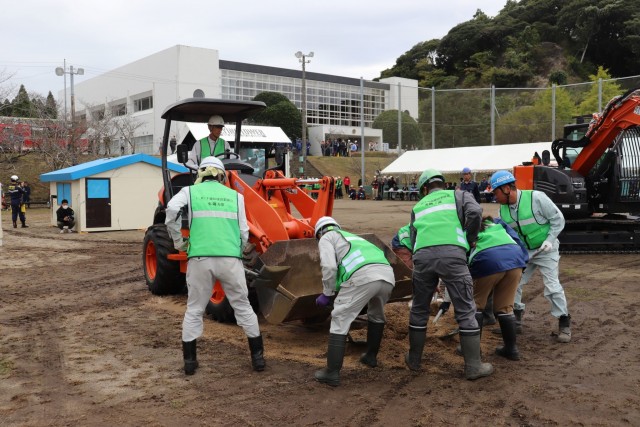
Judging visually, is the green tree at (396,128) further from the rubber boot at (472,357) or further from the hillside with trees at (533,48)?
the rubber boot at (472,357)

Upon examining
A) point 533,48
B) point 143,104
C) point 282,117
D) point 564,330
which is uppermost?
point 533,48

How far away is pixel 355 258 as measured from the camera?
4.90m

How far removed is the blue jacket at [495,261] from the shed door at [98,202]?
47.4 ft

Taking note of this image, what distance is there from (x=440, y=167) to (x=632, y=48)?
40549 mm

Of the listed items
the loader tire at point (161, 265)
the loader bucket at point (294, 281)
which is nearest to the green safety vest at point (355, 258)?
the loader bucket at point (294, 281)

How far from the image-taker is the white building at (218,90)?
147 feet

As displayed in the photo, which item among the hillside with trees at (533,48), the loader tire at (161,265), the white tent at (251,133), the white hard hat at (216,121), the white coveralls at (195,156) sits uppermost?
the hillside with trees at (533,48)

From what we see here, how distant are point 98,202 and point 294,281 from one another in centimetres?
1328

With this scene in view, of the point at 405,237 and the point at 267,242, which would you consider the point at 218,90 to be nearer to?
the point at 267,242

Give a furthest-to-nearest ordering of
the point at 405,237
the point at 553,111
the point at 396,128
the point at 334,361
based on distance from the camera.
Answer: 1. the point at 396,128
2. the point at 553,111
3. the point at 405,237
4. the point at 334,361

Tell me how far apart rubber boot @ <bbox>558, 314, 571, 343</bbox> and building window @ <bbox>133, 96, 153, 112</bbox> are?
45.7 meters

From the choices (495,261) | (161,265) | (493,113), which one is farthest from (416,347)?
(493,113)

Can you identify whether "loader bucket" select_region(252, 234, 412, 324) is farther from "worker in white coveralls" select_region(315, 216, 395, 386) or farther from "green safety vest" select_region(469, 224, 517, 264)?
"green safety vest" select_region(469, 224, 517, 264)

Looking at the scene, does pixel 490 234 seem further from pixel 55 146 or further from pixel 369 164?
pixel 369 164
